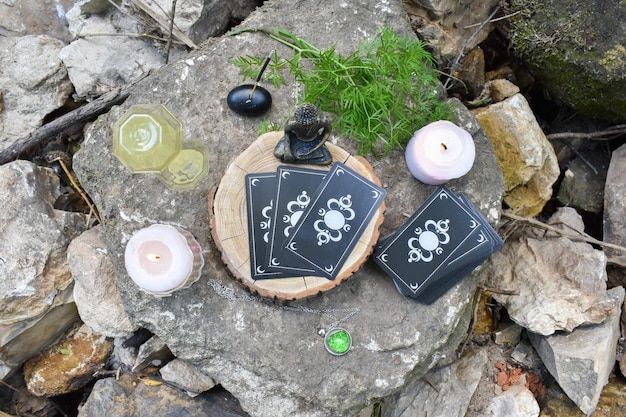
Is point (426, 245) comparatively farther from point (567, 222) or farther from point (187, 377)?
point (187, 377)

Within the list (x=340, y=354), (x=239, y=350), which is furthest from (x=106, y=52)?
(x=340, y=354)

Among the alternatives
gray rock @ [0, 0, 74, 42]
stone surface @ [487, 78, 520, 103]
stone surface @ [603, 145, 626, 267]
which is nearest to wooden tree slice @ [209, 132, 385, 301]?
stone surface @ [487, 78, 520, 103]

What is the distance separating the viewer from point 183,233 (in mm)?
3199

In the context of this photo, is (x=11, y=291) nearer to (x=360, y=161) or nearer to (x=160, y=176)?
(x=160, y=176)

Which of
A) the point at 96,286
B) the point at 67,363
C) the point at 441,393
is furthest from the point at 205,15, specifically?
the point at 441,393

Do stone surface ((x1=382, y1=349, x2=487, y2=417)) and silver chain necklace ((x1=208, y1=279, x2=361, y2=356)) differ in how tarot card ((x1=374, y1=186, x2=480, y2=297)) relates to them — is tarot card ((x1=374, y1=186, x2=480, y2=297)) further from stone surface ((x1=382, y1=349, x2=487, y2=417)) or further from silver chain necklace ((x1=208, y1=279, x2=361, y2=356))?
stone surface ((x1=382, y1=349, x2=487, y2=417))

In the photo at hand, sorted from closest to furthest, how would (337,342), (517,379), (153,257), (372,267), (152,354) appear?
(153,257) < (337,342) < (372,267) < (152,354) < (517,379)

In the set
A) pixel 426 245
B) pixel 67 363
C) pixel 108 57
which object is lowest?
pixel 67 363

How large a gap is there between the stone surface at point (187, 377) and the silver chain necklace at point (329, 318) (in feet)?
2.14

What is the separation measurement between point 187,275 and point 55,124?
5.77ft

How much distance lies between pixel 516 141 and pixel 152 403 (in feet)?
9.97

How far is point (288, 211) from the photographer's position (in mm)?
3180

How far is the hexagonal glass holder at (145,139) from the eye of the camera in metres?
3.07

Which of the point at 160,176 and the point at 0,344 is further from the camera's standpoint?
the point at 0,344
